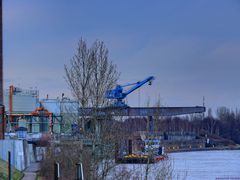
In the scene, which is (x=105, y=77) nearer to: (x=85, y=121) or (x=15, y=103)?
(x=85, y=121)

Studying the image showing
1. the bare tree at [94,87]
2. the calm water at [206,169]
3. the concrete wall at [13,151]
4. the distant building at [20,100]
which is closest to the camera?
the bare tree at [94,87]

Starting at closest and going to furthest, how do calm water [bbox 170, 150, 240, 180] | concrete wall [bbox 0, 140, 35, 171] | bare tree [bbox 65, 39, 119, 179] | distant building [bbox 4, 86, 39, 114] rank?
bare tree [bbox 65, 39, 119, 179] → concrete wall [bbox 0, 140, 35, 171] → calm water [bbox 170, 150, 240, 180] → distant building [bbox 4, 86, 39, 114]

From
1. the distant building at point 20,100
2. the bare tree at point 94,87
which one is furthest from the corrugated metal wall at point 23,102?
the bare tree at point 94,87

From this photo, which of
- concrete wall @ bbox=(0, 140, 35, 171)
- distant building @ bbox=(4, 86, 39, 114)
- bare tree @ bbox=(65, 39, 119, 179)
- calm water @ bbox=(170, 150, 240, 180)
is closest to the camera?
bare tree @ bbox=(65, 39, 119, 179)

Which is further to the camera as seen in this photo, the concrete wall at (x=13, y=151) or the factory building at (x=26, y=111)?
the factory building at (x=26, y=111)

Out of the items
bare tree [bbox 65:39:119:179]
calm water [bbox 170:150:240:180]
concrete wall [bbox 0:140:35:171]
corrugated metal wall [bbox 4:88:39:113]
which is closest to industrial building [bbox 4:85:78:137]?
corrugated metal wall [bbox 4:88:39:113]

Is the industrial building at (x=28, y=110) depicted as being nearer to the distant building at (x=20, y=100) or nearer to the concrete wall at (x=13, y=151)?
the distant building at (x=20, y=100)

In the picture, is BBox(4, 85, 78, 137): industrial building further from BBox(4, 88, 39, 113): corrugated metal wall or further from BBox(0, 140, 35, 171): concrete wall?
BBox(0, 140, 35, 171): concrete wall

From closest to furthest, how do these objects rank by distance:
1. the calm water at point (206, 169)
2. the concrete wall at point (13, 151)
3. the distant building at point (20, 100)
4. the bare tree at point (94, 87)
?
the bare tree at point (94, 87) < the concrete wall at point (13, 151) < the calm water at point (206, 169) < the distant building at point (20, 100)

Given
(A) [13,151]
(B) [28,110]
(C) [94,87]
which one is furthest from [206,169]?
(C) [94,87]

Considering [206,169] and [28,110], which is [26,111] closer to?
[28,110]

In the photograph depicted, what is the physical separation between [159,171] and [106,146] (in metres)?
1.77

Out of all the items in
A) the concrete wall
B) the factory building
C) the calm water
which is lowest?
the calm water

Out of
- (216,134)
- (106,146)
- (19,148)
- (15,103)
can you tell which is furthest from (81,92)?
(216,134)
